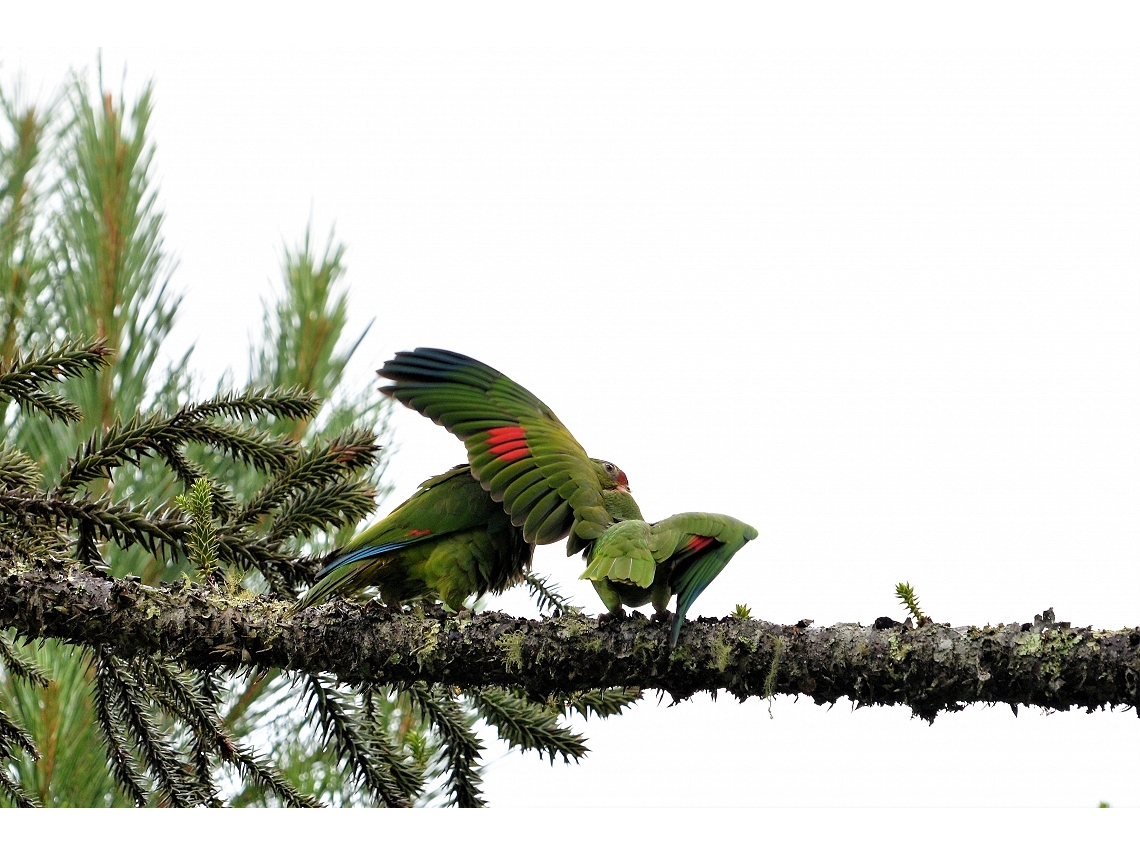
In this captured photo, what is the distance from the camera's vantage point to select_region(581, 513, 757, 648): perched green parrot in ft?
8.13

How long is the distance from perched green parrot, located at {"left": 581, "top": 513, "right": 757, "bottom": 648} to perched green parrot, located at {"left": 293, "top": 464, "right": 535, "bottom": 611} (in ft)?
1.45

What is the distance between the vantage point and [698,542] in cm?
261

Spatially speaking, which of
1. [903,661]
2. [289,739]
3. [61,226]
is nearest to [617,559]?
[903,661]

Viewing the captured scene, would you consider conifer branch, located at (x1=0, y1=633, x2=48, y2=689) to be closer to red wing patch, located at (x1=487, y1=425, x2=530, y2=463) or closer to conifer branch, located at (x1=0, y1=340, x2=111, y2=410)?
conifer branch, located at (x1=0, y1=340, x2=111, y2=410)

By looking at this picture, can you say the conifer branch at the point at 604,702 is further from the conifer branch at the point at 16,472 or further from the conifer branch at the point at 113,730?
the conifer branch at the point at 16,472

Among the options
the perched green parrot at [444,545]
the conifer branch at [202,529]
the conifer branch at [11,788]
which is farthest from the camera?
the perched green parrot at [444,545]

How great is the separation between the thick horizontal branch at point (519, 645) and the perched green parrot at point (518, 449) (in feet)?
1.40

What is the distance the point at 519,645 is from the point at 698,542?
1.84 feet

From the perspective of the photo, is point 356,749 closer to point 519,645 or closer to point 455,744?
point 455,744

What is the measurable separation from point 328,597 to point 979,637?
1589 mm

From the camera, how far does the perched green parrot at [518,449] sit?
A: 2.76 m

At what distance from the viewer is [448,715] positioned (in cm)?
301

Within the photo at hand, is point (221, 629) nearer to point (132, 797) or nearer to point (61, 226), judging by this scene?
point (132, 797)

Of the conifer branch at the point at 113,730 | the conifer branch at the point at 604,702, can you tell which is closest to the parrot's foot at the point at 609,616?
the conifer branch at the point at 604,702
